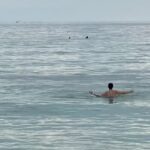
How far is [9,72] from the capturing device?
2505 inches

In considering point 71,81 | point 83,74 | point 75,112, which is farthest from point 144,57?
point 75,112

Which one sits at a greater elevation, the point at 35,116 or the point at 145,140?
the point at 35,116

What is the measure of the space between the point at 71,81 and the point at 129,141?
24090 mm

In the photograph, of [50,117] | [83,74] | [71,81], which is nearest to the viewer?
[50,117]

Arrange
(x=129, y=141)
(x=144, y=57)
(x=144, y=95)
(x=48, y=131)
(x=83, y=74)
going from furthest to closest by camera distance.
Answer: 1. (x=144, y=57)
2. (x=83, y=74)
3. (x=144, y=95)
4. (x=48, y=131)
5. (x=129, y=141)

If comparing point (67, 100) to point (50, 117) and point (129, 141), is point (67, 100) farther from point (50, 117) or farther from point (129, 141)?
point (129, 141)

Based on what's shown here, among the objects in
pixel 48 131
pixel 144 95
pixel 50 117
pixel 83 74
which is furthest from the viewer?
pixel 83 74

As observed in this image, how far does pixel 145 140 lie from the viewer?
31.3m

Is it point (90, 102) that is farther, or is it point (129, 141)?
point (90, 102)

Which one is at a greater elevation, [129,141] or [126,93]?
[126,93]

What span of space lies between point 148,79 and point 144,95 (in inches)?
391

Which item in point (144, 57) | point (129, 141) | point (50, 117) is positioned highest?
point (144, 57)

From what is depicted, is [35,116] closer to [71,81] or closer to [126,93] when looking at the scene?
[126,93]

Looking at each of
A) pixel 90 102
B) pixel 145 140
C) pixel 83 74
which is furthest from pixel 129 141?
pixel 83 74
